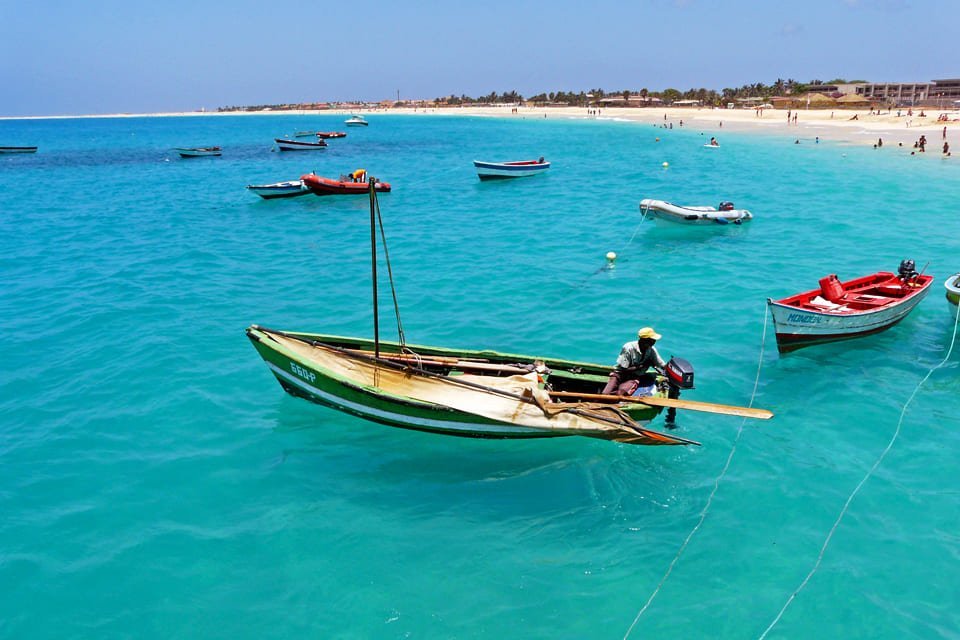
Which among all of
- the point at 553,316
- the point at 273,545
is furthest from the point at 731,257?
the point at 273,545

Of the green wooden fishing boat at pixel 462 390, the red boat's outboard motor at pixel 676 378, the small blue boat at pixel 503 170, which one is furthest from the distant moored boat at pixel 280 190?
the red boat's outboard motor at pixel 676 378

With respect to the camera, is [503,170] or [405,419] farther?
[503,170]

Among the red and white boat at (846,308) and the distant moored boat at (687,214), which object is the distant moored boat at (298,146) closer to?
the distant moored boat at (687,214)

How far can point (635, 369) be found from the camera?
12156 millimetres

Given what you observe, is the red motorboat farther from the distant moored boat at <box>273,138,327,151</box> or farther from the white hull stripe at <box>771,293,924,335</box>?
the distant moored boat at <box>273,138,327,151</box>

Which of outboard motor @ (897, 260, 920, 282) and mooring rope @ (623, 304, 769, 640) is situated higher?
outboard motor @ (897, 260, 920, 282)

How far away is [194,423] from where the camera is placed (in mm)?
14172

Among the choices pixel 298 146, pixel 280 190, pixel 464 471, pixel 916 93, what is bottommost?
pixel 464 471

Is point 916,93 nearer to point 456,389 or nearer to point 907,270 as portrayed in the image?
point 907,270

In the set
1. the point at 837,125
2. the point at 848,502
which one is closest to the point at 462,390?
the point at 848,502

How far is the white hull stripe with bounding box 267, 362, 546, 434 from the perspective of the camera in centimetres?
1152

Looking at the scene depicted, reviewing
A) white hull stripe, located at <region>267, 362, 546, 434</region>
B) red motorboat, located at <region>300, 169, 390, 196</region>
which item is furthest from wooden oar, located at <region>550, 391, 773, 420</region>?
red motorboat, located at <region>300, 169, 390, 196</region>

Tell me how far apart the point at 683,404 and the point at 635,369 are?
1443 mm

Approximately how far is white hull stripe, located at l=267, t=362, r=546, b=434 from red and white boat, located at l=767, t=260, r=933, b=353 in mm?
7968
